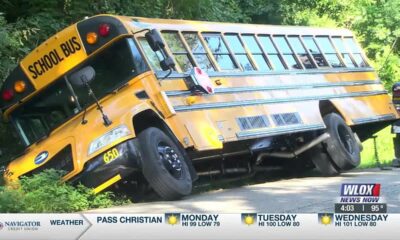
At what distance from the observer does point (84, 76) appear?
5.70 meters

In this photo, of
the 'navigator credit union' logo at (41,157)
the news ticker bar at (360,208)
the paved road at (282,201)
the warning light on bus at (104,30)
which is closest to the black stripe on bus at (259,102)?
the warning light on bus at (104,30)

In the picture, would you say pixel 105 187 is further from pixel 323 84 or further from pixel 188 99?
pixel 323 84

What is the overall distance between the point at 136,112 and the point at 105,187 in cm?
67

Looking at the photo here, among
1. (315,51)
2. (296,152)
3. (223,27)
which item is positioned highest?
(223,27)

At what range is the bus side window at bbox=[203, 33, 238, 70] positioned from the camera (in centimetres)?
720

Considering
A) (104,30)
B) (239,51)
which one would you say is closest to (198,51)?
(239,51)

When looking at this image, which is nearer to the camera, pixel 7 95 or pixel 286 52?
pixel 7 95

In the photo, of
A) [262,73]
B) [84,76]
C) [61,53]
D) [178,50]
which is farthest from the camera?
[262,73]

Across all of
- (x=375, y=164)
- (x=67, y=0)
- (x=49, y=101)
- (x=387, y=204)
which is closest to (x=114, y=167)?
(x=49, y=101)

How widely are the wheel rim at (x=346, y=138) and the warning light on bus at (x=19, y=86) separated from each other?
3685mm

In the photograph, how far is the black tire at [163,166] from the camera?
19.8ft

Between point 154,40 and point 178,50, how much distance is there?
577 millimetres

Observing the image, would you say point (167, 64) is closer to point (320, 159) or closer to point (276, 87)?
point (276, 87)

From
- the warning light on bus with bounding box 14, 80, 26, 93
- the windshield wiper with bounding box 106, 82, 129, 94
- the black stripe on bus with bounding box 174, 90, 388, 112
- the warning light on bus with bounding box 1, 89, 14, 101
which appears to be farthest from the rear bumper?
the warning light on bus with bounding box 1, 89, 14, 101
